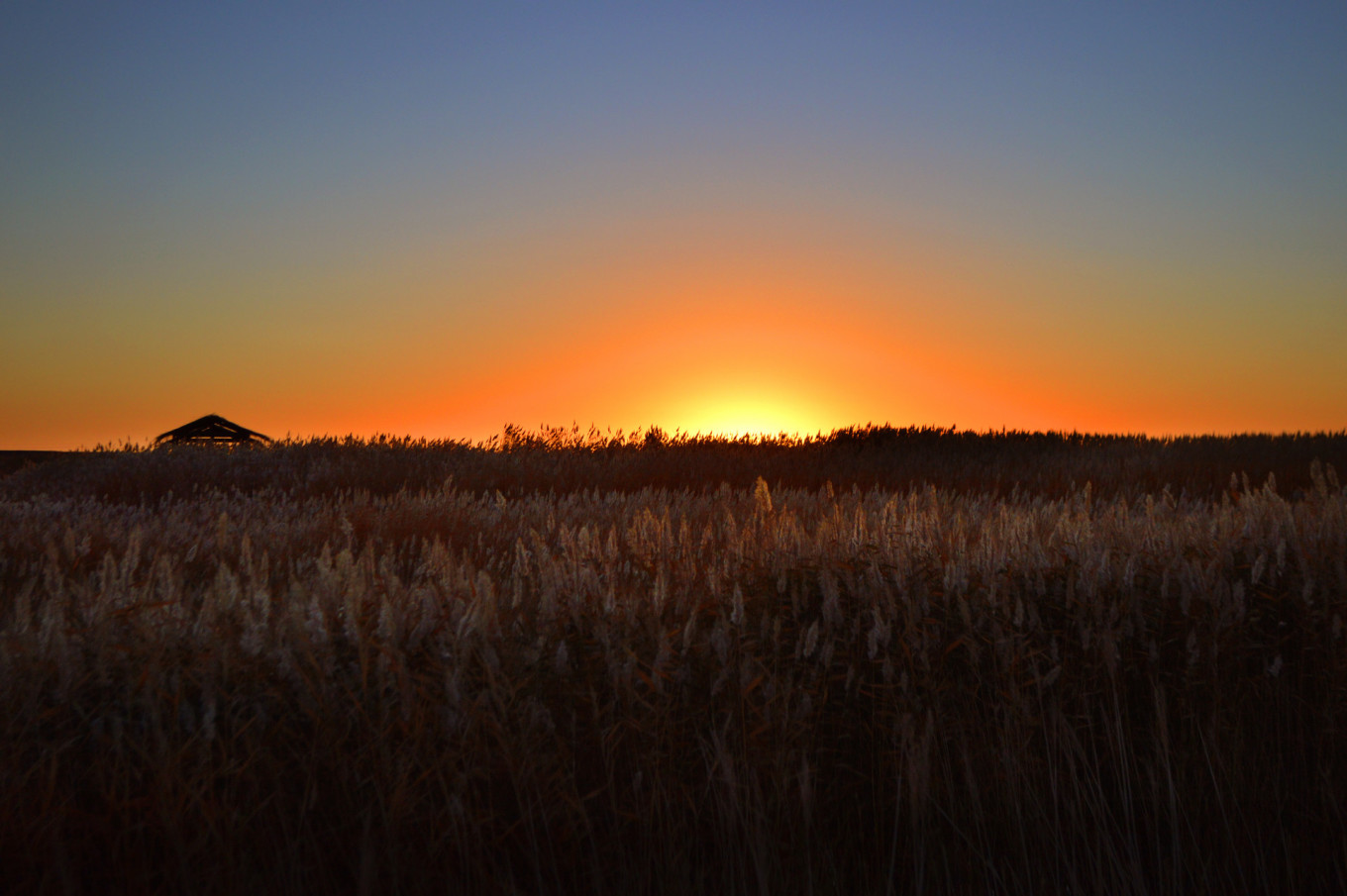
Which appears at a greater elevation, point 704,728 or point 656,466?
point 656,466

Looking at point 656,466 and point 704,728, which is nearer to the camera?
point 704,728

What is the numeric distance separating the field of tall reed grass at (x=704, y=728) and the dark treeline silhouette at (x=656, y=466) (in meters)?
7.59

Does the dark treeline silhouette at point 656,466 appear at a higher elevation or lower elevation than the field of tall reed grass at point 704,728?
higher

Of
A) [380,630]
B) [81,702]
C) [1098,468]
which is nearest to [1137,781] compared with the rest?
[380,630]

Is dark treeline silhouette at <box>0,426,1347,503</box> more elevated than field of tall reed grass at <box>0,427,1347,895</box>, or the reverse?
dark treeline silhouette at <box>0,426,1347,503</box>

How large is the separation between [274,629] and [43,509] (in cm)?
652

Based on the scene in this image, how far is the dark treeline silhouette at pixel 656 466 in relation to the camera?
1277 centimetres

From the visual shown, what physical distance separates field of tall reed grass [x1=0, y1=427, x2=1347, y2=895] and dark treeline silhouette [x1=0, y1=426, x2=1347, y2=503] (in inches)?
299

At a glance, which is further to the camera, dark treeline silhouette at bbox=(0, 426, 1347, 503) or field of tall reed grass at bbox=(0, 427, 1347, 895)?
dark treeline silhouette at bbox=(0, 426, 1347, 503)

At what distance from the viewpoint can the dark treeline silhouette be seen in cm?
1277

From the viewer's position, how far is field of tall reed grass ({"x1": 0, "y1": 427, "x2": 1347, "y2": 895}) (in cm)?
241

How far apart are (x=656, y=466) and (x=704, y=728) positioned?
36.2 ft

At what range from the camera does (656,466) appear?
549 inches

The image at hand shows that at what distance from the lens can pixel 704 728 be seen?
292 cm
